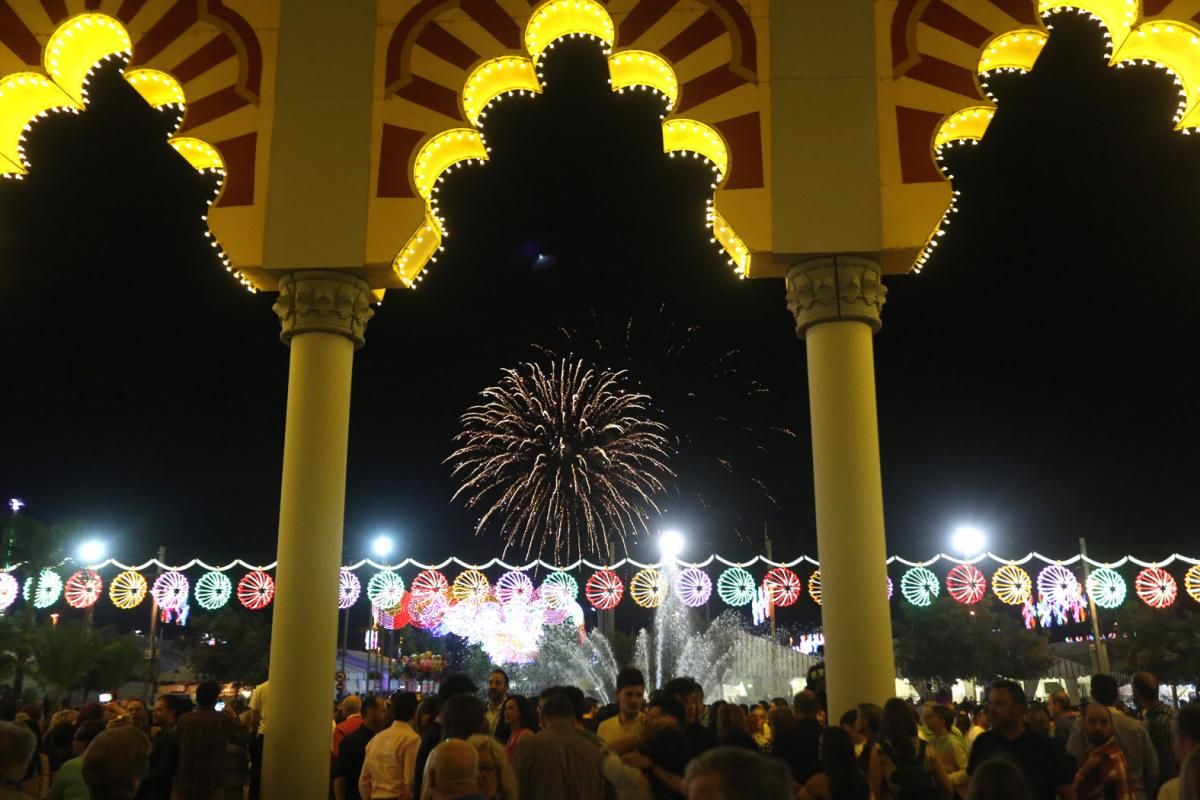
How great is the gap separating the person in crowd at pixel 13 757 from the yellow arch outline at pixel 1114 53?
6650 millimetres

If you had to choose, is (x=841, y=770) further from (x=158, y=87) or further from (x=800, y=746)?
(x=158, y=87)

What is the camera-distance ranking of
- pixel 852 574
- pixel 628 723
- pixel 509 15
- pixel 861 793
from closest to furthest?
pixel 861 793 → pixel 628 723 → pixel 852 574 → pixel 509 15

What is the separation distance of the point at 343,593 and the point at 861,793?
23.6 meters

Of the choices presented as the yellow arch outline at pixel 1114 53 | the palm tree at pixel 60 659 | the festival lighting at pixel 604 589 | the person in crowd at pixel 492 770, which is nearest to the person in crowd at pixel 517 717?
the person in crowd at pixel 492 770

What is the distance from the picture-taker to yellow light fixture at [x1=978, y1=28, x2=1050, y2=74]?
851 centimetres

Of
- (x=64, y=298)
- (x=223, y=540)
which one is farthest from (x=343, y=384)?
(x=223, y=540)

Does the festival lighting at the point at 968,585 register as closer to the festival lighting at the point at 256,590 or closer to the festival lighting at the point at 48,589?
the festival lighting at the point at 256,590

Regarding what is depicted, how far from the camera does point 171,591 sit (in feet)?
89.4

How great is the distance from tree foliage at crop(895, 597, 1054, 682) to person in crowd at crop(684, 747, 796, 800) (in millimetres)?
42673

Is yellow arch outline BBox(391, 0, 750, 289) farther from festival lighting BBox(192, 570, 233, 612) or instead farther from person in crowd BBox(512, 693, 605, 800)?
festival lighting BBox(192, 570, 233, 612)

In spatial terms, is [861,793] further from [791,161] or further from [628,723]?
[791,161]

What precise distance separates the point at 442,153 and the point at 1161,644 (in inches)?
1523

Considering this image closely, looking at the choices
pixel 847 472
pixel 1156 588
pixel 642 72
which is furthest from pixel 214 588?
pixel 1156 588

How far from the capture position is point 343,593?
2727 centimetres
